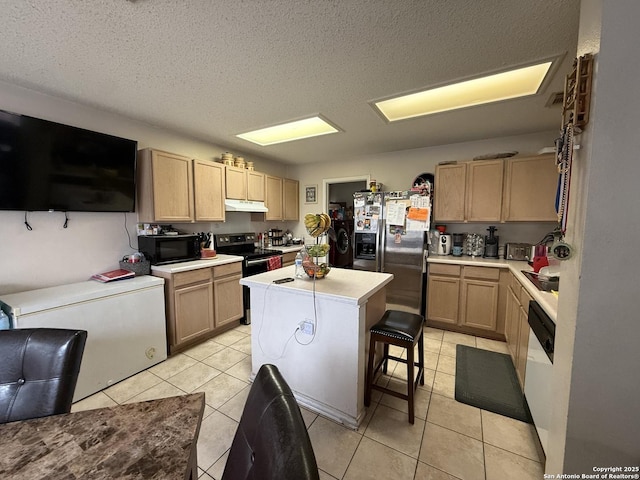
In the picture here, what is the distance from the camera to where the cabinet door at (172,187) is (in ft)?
8.85

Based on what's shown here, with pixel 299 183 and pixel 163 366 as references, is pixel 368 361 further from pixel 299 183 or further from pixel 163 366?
pixel 299 183

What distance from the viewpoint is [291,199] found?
4684 mm

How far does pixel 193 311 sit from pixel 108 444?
2.19 metres

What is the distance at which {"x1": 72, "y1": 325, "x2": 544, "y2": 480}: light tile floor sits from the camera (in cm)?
143

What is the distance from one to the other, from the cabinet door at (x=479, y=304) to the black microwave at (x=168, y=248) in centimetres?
331

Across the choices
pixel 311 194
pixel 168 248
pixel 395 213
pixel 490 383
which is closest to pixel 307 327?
pixel 490 383

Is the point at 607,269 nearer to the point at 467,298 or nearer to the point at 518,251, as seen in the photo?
the point at 467,298

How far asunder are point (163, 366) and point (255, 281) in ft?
4.72

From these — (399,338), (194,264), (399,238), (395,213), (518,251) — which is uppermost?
(395,213)

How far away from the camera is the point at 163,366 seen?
8.02 ft

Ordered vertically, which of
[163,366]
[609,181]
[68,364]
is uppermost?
[609,181]

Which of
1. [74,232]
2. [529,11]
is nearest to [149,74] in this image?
[74,232]

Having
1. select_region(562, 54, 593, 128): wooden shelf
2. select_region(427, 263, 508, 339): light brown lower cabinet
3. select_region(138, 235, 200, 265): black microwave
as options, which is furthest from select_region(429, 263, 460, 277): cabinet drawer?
select_region(138, 235, 200, 265): black microwave

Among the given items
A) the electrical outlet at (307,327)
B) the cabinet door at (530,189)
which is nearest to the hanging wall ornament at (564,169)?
the electrical outlet at (307,327)
